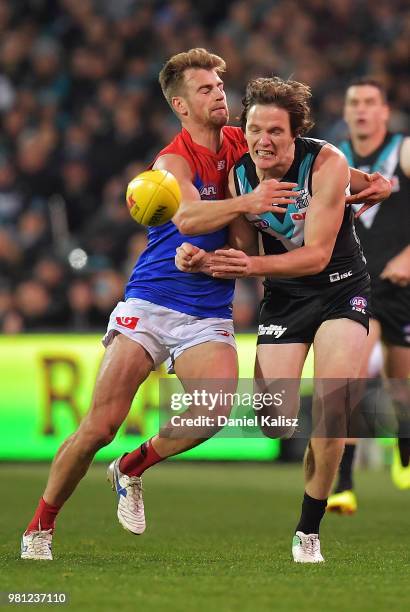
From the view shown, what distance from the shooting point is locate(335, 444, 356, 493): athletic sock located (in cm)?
857

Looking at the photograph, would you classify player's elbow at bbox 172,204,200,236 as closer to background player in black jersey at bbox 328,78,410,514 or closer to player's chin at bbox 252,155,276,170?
player's chin at bbox 252,155,276,170

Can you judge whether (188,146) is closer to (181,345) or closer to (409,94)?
(181,345)

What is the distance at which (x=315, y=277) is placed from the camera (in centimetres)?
628

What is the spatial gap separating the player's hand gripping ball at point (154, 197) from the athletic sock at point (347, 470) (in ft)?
10.6

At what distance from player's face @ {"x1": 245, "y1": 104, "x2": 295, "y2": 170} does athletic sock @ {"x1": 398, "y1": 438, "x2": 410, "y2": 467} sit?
11.2 ft

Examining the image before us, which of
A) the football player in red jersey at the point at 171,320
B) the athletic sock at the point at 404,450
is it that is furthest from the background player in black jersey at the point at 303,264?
the athletic sock at the point at 404,450

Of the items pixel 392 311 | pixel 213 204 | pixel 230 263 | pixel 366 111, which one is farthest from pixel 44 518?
pixel 366 111

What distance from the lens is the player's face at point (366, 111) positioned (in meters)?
8.74

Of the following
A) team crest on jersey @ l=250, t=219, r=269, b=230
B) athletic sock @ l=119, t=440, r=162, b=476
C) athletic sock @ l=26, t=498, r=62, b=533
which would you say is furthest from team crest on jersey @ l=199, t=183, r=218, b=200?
athletic sock @ l=26, t=498, r=62, b=533

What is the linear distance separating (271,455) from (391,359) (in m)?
4.16

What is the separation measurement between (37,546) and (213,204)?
1.92m

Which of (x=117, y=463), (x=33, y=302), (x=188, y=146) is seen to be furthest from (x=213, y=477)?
(x=188, y=146)

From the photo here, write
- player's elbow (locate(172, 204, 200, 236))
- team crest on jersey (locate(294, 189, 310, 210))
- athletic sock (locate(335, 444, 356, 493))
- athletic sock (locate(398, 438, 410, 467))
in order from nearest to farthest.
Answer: player's elbow (locate(172, 204, 200, 236)) → team crest on jersey (locate(294, 189, 310, 210)) → athletic sock (locate(335, 444, 356, 493)) → athletic sock (locate(398, 438, 410, 467))

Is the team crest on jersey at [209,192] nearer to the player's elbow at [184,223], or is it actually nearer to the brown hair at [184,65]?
the player's elbow at [184,223]
